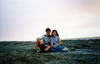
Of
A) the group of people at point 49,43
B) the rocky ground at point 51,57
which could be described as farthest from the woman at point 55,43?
the rocky ground at point 51,57

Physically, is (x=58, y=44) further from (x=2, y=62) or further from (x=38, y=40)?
(x=2, y=62)

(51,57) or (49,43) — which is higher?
(49,43)

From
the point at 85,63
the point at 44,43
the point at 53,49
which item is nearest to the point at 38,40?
the point at 44,43

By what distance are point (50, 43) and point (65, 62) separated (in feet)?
5.23

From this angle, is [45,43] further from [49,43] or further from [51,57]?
[51,57]

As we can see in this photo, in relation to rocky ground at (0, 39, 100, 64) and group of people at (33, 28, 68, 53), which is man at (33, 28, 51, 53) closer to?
group of people at (33, 28, 68, 53)

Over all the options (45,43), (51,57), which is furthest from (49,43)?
(51,57)

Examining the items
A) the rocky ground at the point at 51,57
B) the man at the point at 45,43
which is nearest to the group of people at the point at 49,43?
the man at the point at 45,43

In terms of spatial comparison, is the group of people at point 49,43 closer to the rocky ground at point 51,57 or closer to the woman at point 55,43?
the woman at point 55,43

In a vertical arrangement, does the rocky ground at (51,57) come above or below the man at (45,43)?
below

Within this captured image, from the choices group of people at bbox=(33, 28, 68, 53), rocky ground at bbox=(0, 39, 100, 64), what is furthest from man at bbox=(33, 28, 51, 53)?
rocky ground at bbox=(0, 39, 100, 64)

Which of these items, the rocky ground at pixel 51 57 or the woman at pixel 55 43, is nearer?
the rocky ground at pixel 51 57

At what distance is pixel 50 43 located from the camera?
5434mm

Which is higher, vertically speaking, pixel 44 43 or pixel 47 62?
pixel 44 43
